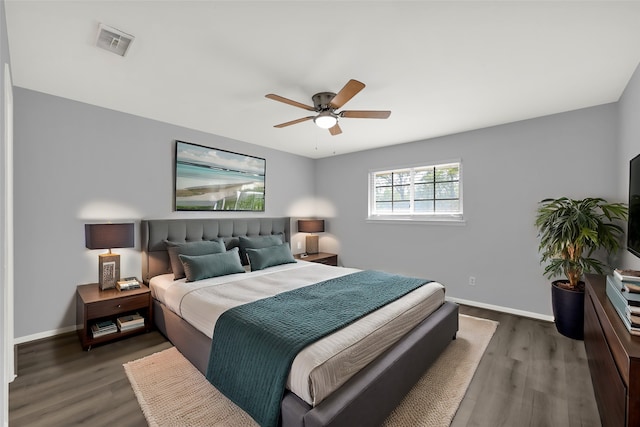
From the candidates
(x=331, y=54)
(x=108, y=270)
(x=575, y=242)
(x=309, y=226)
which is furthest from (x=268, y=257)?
(x=575, y=242)

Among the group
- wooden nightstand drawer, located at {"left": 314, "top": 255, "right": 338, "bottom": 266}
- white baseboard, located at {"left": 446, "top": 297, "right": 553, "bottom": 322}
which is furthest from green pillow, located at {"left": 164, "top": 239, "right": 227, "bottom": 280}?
white baseboard, located at {"left": 446, "top": 297, "right": 553, "bottom": 322}

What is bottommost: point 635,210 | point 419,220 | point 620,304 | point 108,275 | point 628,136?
point 108,275

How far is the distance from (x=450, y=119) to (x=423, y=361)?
274 centimetres

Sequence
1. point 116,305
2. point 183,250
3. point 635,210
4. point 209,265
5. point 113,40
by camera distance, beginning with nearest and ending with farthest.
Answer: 1. point 113,40
2. point 635,210
3. point 116,305
4. point 209,265
5. point 183,250

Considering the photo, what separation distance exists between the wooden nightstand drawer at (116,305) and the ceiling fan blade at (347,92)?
275 cm

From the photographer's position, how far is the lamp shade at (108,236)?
8.98 feet

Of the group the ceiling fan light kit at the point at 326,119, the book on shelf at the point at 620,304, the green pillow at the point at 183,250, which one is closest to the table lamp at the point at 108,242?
the green pillow at the point at 183,250

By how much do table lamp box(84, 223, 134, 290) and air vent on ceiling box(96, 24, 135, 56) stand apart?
1649 mm

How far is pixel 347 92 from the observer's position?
220 centimetres

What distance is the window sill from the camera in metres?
4.01

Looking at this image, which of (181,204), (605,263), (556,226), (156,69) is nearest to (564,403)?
(556,226)

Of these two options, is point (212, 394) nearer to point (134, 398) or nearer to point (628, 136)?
point (134, 398)

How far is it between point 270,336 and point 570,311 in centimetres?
309

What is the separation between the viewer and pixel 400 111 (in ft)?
10.4
